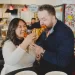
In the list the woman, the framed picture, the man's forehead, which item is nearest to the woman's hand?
the woman

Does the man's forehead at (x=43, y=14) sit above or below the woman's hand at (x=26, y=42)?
above

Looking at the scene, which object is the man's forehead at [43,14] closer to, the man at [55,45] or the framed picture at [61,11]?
the man at [55,45]

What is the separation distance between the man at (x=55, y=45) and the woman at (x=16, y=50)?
0.41 ft

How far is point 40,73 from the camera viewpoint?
1.46m

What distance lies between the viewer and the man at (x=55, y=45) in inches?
60.1

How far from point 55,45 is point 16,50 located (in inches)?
15.4

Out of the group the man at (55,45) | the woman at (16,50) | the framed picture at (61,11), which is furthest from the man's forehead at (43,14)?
the framed picture at (61,11)

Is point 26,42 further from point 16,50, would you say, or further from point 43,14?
point 43,14

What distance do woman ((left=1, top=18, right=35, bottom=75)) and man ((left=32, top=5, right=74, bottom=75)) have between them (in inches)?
4.9

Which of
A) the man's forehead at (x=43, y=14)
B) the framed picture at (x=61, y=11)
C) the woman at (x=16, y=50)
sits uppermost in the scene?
the man's forehead at (x=43, y=14)

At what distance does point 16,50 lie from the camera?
5.26 feet

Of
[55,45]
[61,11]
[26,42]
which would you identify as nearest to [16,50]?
[26,42]

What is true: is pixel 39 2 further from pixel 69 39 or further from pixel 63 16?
pixel 69 39

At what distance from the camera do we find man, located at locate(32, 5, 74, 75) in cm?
153
